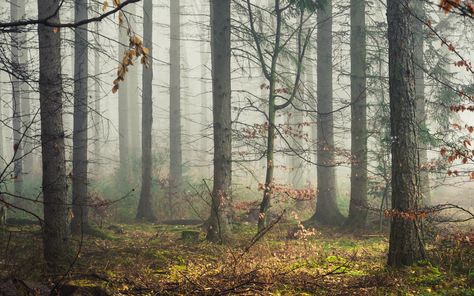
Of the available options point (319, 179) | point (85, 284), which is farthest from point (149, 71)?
point (85, 284)

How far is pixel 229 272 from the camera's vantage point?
Answer: 6633mm

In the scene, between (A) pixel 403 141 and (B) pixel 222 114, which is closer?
(A) pixel 403 141

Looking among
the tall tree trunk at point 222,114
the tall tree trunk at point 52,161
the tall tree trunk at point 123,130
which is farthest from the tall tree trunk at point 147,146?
the tall tree trunk at point 52,161

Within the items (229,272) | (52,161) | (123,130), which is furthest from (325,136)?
(123,130)

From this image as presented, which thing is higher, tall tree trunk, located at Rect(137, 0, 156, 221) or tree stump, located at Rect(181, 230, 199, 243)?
tall tree trunk, located at Rect(137, 0, 156, 221)

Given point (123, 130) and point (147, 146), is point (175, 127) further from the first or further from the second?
point (123, 130)

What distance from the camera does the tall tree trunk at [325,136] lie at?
14641 millimetres

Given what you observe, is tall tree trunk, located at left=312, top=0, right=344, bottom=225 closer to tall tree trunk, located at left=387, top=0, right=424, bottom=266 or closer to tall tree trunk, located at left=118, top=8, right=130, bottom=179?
tall tree trunk, located at left=387, top=0, right=424, bottom=266

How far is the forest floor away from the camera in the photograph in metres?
5.60

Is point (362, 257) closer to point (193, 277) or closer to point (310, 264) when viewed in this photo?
point (310, 264)

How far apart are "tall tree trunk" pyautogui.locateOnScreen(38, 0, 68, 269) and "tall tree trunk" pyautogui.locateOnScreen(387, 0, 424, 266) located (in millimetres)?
5512

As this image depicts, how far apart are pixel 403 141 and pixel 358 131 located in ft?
20.5

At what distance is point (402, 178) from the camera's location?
7.07m

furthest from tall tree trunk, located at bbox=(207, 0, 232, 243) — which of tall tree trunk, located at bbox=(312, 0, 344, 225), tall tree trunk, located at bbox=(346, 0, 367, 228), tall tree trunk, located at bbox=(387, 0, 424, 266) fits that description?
tall tree trunk, located at bbox=(312, 0, 344, 225)
